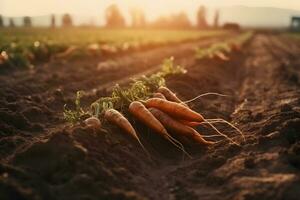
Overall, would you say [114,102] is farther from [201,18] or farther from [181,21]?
[201,18]

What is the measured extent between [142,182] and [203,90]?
6394mm

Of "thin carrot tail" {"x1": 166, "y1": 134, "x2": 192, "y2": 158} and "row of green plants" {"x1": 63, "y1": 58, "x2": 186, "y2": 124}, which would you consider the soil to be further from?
"row of green plants" {"x1": 63, "y1": 58, "x2": 186, "y2": 124}

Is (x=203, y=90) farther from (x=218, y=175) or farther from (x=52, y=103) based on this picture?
(x=218, y=175)

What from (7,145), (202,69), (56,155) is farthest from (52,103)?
(202,69)

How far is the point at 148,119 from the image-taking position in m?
7.50

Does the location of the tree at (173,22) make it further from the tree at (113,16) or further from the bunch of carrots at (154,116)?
the bunch of carrots at (154,116)

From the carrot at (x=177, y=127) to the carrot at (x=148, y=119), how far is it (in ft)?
0.58

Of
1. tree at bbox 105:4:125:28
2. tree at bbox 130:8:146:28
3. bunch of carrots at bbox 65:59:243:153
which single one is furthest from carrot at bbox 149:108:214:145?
tree at bbox 130:8:146:28

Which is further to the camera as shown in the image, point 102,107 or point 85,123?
point 102,107

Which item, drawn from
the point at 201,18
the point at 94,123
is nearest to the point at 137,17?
the point at 201,18

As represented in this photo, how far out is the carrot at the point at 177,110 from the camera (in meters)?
7.77

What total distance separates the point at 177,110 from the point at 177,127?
1.07 feet

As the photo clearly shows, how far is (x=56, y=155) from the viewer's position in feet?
19.0

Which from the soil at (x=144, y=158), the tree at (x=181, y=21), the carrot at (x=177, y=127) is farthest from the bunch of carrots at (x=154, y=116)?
the tree at (x=181, y=21)
